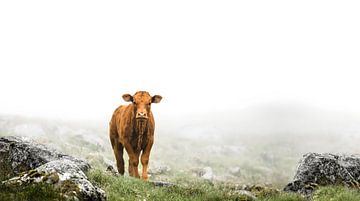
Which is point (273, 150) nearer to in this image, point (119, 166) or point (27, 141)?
point (119, 166)

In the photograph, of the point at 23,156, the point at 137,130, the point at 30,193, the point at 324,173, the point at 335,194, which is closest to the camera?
the point at 30,193

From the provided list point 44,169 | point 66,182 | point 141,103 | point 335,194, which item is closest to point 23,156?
point 44,169

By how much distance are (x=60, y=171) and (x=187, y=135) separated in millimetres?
81784

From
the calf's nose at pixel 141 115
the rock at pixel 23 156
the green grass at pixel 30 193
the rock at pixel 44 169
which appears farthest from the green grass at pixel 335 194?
the green grass at pixel 30 193

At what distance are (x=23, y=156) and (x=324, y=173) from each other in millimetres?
10693

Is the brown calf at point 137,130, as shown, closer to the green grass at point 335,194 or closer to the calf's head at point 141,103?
the calf's head at point 141,103

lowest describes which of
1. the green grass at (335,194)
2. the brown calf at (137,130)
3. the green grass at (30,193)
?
the green grass at (335,194)

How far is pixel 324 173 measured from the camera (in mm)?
16766

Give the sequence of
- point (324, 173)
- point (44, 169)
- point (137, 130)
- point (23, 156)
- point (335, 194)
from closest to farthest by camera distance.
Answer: point (44, 169) < point (335, 194) < point (23, 156) < point (324, 173) < point (137, 130)

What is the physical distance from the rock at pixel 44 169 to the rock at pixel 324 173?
7.88 metres

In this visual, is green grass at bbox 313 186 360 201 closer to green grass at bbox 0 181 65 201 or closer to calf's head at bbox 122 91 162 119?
calf's head at bbox 122 91 162 119

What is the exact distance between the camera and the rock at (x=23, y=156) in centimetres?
1451

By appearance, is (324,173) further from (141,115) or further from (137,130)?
(137,130)

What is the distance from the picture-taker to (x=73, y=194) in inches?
359
